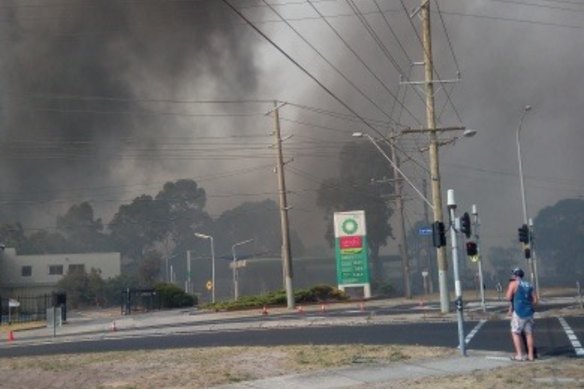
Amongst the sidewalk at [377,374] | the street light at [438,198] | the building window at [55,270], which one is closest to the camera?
the sidewalk at [377,374]

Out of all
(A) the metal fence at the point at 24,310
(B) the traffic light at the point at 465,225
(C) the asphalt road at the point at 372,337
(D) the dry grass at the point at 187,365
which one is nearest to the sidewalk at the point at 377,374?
(D) the dry grass at the point at 187,365

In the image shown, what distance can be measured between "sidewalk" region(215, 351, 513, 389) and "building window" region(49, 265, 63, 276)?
59975mm

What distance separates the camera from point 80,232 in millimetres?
99375

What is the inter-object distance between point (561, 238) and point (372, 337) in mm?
107079

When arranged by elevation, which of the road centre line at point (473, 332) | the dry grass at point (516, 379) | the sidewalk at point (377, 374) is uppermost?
the road centre line at point (473, 332)

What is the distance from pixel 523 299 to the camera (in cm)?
1303

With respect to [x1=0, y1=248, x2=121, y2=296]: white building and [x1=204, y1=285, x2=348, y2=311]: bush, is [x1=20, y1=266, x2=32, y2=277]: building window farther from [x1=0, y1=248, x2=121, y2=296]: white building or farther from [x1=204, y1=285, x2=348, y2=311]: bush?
[x1=204, y1=285, x2=348, y2=311]: bush

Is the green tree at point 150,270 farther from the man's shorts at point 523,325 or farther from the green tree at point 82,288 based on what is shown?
the man's shorts at point 523,325

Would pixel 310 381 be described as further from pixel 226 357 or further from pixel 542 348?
pixel 542 348

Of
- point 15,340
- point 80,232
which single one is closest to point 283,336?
point 15,340

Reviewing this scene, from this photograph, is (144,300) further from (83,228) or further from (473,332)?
(83,228)

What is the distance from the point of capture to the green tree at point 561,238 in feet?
355

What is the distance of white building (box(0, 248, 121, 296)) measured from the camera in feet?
205

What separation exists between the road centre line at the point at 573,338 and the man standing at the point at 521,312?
1.23 metres
